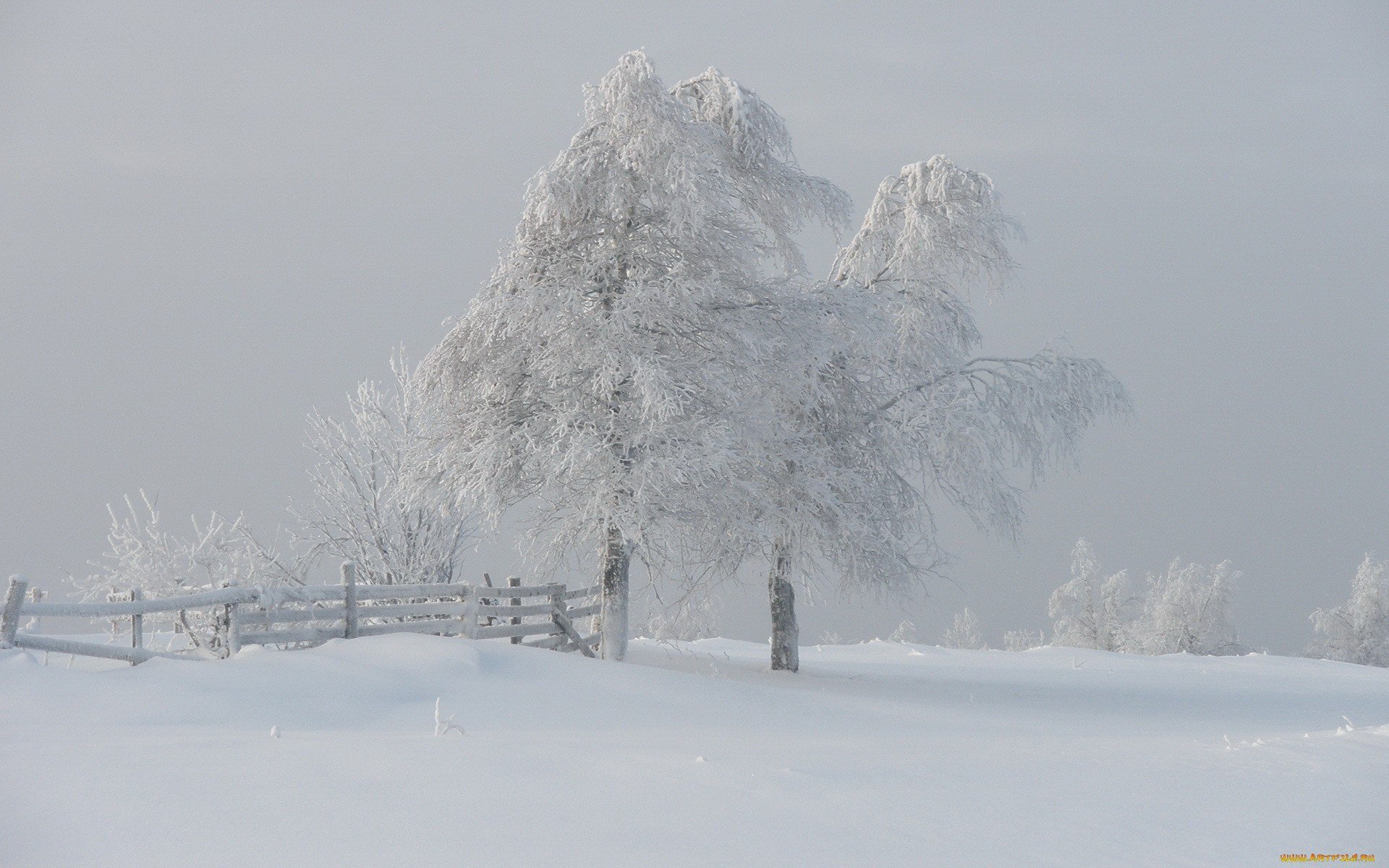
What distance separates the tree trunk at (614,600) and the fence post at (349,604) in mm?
3651

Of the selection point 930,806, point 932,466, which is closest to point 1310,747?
point 930,806

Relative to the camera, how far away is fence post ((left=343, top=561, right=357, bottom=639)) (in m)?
12.8

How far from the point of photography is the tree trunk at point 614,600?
15062 millimetres

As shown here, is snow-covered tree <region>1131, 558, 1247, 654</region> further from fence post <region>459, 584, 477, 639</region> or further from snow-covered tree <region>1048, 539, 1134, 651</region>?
fence post <region>459, 584, 477, 639</region>

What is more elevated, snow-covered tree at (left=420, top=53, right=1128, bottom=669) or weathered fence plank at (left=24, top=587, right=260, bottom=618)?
snow-covered tree at (left=420, top=53, right=1128, bottom=669)

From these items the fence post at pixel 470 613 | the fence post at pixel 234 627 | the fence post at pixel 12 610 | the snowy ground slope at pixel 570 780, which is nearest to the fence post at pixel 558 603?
the fence post at pixel 470 613

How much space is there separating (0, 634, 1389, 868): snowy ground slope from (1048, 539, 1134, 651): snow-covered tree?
2880 centimetres

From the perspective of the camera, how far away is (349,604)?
12.9 metres

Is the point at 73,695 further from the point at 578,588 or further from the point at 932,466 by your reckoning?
the point at 932,466

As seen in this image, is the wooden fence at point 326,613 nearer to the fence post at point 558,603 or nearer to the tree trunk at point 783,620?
the fence post at point 558,603

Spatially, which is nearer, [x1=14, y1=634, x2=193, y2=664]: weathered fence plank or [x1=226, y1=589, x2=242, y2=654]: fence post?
[x1=14, y1=634, x2=193, y2=664]: weathered fence plank

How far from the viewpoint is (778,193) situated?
643 inches

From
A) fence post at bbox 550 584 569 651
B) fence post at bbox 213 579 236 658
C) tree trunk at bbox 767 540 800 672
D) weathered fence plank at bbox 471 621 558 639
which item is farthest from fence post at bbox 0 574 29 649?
tree trunk at bbox 767 540 800 672

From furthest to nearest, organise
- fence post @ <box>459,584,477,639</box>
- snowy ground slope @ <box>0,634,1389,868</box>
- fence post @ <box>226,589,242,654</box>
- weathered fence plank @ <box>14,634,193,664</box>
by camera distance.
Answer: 1. fence post @ <box>459,584,477,639</box>
2. fence post @ <box>226,589,242,654</box>
3. weathered fence plank @ <box>14,634,193,664</box>
4. snowy ground slope @ <box>0,634,1389,868</box>
